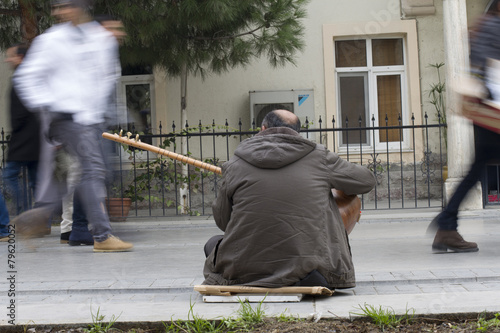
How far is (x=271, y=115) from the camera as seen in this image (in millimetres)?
4105

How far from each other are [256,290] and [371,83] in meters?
9.42

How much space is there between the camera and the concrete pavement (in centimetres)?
373

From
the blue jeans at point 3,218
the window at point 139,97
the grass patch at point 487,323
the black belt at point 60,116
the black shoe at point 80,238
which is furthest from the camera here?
the window at point 139,97

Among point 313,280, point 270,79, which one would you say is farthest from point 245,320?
point 270,79

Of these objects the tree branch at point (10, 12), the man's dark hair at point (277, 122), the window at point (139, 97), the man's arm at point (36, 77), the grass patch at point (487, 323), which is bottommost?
the grass patch at point (487, 323)

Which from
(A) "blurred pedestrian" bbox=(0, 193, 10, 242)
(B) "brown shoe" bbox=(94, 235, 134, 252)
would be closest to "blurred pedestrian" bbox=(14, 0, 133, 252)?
(B) "brown shoe" bbox=(94, 235, 134, 252)

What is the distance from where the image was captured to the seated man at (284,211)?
3.87 m

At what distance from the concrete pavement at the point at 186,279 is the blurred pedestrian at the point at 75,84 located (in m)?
0.66

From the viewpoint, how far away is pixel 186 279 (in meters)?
5.04

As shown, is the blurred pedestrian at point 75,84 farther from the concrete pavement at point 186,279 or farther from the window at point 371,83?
the window at point 371,83

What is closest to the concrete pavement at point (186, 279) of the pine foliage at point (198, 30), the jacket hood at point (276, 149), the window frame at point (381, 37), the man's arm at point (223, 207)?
the man's arm at point (223, 207)

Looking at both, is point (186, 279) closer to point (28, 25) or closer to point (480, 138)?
point (480, 138)

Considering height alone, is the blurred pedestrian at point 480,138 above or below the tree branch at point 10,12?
below

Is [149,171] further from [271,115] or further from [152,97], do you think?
[271,115]
